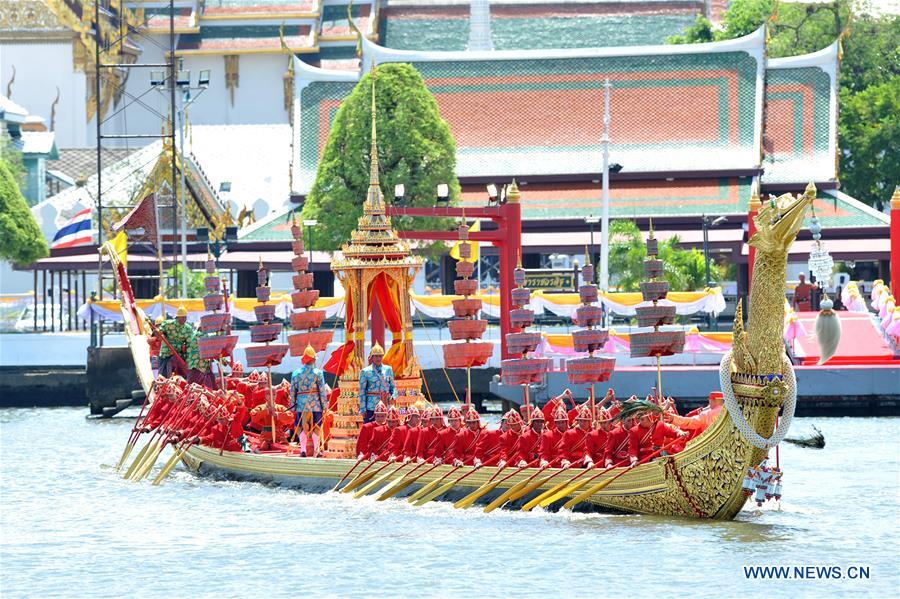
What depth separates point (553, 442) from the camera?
27062 millimetres

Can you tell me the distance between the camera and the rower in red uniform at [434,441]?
92.5ft

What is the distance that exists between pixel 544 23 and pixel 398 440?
54.9 m

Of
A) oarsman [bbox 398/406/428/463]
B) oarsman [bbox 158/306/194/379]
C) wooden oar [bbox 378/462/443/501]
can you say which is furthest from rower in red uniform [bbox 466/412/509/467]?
oarsman [bbox 158/306/194/379]

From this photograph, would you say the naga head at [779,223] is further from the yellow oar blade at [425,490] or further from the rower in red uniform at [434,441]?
the yellow oar blade at [425,490]

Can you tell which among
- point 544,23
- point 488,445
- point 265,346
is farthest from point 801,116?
point 488,445

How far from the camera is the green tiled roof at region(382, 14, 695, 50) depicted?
80.2 metres

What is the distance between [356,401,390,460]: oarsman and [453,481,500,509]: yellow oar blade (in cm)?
189

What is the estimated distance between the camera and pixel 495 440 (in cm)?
2769

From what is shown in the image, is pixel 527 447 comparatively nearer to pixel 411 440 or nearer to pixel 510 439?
pixel 510 439

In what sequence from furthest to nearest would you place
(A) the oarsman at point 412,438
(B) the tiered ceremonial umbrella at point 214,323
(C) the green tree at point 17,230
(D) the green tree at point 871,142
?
1. (D) the green tree at point 871,142
2. (C) the green tree at point 17,230
3. (B) the tiered ceremonial umbrella at point 214,323
4. (A) the oarsman at point 412,438

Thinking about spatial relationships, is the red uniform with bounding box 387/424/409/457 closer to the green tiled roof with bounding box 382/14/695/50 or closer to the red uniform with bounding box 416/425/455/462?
the red uniform with bounding box 416/425/455/462

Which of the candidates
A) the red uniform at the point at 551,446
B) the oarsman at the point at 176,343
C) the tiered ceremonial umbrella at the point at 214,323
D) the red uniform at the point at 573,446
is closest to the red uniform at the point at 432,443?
the red uniform at the point at 551,446

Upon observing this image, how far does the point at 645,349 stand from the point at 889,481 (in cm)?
565

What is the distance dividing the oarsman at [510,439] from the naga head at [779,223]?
458 centimetres
